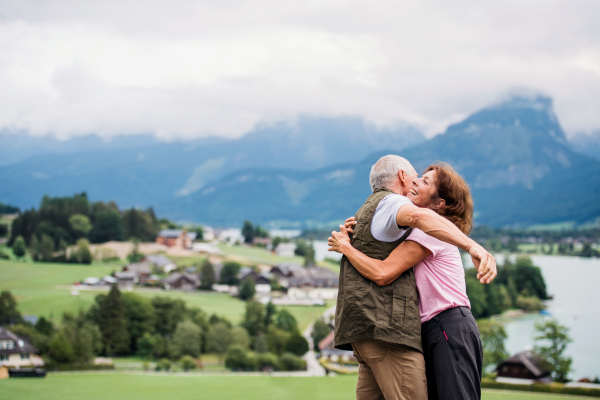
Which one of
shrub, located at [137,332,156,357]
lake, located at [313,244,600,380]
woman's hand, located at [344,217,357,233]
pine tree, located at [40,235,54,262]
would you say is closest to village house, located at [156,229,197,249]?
pine tree, located at [40,235,54,262]

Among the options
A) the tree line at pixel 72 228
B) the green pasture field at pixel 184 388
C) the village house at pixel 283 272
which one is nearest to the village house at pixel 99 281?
the tree line at pixel 72 228

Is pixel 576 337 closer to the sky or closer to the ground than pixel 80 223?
closer to the ground

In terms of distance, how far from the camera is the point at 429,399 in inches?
120

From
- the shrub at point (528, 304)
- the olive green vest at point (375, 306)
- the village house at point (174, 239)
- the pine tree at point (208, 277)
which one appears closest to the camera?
the olive green vest at point (375, 306)

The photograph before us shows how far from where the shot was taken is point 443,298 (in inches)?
119

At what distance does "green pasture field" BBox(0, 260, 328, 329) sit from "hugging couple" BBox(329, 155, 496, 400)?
38.9 meters

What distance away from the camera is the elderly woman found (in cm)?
295

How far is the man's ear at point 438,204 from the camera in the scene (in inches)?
128

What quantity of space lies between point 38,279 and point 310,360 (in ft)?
109

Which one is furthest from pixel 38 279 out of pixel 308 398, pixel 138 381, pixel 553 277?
pixel 553 277

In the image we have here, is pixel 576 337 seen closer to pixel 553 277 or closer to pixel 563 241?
pixel 553 277

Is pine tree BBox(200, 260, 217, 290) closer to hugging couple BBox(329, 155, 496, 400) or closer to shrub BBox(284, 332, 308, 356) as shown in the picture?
shrub BBox(284, 332, 308, 356)

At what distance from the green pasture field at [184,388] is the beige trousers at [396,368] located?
60.7ft

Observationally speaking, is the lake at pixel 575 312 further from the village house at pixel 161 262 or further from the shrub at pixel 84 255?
the shrub at pixel 84 255
